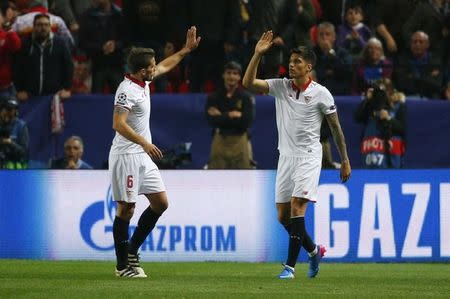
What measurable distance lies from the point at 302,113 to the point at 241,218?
4096 millimetres

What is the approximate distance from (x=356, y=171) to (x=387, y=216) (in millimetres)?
752

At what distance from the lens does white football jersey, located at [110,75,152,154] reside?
13078mm

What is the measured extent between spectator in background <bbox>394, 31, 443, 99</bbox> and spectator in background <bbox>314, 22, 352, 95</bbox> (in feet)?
2.66

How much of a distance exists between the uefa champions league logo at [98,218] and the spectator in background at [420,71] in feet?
18.1

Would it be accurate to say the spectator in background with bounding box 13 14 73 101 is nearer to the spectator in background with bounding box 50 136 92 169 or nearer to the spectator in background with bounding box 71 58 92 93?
the spectator in background with bounding box 71 58 92 93

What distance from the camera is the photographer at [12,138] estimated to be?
19.0 metres

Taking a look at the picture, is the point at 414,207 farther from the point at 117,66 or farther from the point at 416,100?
the point at 117,66

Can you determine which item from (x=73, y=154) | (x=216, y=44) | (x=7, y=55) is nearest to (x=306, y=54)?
(x=73, y=154)

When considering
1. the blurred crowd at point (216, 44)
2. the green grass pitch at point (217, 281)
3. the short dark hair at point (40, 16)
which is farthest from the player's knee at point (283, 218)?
the short dark hair at point (40, 16)

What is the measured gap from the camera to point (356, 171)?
17.5 meters

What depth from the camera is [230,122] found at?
62.6 ft

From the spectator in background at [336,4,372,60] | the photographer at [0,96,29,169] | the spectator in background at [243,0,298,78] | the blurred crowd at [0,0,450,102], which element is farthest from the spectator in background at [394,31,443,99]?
the photographer at [0,96,29,169]

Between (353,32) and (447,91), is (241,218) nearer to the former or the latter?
(447,91)

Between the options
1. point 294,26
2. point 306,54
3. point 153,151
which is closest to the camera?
point 153,151
